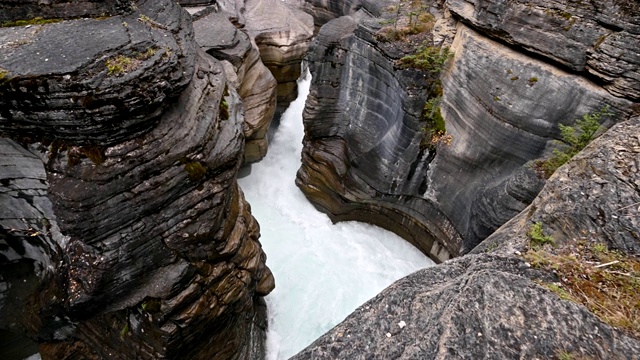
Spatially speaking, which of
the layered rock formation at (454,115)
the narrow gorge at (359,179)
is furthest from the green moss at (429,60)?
the layered rock formation at (454,115)

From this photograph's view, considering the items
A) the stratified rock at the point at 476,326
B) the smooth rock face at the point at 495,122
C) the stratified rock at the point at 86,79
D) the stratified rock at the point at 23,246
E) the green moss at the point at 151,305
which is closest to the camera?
the stratified rock at the point at 476,326

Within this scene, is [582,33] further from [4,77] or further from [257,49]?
[257,49]

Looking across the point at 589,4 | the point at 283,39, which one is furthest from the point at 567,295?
the point at 283,39

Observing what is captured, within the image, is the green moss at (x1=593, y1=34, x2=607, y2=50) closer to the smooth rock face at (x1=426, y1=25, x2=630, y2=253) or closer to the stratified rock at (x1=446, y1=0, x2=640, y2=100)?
the stratified rock at (x1=446, y1=0, x2=640, y2=100)

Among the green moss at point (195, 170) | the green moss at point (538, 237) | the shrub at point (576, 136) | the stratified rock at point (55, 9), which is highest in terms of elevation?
the stratified rock at point (55, 9)

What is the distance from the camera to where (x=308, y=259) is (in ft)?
41.0

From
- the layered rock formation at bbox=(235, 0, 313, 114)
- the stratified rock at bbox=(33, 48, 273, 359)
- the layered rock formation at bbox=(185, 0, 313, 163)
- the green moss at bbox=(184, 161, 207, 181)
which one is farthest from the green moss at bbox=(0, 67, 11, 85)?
the layered rock formation at bbox=(235, 0, 313, 114)

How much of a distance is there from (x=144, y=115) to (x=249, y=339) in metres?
6.05

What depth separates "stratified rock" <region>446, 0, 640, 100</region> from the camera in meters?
7.10

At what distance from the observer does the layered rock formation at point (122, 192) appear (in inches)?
222

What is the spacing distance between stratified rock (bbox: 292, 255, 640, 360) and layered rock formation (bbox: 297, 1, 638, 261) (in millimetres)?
5926

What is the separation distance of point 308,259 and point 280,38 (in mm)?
8733

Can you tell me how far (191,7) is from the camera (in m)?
14.2

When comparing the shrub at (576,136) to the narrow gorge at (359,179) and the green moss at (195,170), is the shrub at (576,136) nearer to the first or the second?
the narrow gorge at (359,179)
